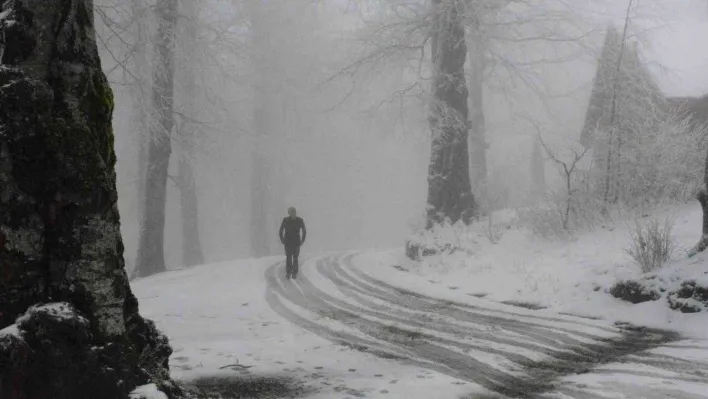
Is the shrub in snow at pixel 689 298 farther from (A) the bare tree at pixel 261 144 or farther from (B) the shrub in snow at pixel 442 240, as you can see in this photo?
(A) the bare tree at pixel 261 144

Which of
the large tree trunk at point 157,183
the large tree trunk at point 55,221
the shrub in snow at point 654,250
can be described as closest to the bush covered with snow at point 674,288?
the shrub in snow at point 654,250

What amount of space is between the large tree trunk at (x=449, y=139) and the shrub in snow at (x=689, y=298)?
694cm

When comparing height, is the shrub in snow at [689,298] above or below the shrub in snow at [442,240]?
below

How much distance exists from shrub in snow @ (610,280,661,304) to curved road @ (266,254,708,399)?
2.40 feet

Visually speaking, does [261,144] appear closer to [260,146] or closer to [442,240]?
[260,146]

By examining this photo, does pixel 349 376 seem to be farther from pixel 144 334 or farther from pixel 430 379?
pixel 144 334

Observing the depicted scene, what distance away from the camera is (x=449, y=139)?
47.2 feet

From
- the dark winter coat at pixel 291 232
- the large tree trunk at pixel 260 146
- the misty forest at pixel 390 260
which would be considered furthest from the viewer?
the large tree trunk at pixel 260 146

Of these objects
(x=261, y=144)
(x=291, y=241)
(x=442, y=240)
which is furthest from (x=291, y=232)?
(x=261, y=144)

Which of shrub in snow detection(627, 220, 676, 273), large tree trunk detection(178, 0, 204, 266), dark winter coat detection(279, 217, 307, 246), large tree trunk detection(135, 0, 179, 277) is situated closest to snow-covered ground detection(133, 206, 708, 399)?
shrub in snow detection(627, 220, 676, 273)

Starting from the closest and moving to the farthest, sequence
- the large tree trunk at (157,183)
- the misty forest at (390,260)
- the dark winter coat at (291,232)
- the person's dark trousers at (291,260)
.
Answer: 1. the misty forest at (390,260)
2. the person's dark trousers at (291,260)
3. the dark winter coat at (291,232)
4. the large tree trunk at (157,183)

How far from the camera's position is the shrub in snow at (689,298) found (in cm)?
711

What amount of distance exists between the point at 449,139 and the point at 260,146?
641 inches

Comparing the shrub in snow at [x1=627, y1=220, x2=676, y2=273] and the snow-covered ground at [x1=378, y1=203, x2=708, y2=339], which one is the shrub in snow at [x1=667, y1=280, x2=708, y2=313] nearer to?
the snow-covered ground at [x1=378, y1=203, x2=708, y2=339]
